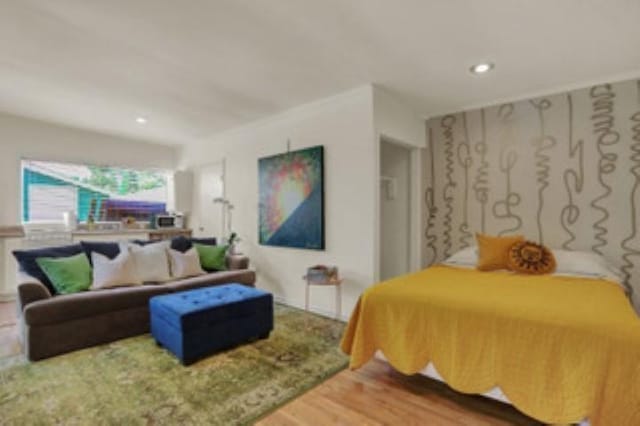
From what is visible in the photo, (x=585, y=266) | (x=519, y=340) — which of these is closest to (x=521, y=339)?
(x=519, y=340)

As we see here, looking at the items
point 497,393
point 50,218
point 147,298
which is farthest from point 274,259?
point 50,218

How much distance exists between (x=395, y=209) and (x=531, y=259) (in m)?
1.81

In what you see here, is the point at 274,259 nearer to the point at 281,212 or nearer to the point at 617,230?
the point at 281,212

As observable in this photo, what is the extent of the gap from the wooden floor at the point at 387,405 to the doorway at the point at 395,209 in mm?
2210

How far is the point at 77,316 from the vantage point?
2678 mm

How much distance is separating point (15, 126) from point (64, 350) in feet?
11.5

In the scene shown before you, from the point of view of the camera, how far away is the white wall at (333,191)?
330cm

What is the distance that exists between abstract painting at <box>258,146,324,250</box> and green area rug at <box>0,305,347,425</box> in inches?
51.5

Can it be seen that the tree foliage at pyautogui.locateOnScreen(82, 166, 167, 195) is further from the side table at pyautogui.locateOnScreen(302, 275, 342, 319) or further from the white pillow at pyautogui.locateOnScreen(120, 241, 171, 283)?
the side table at pyautogui.locateOnScreen(302, 275, 342, 319)

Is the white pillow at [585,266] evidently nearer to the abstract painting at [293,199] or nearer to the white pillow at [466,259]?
the white pillow at [466,259]

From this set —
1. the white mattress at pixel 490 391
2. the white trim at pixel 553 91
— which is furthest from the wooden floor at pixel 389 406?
the white trim at pixel 553 91

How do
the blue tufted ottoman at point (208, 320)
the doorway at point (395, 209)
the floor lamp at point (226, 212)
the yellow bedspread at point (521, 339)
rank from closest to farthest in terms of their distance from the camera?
the yellow bedspread at point (521, 339)
the blue tufted ottoman at point (208, 320)
the doorway at point (395, 209)
the floor lamp at point (226, 212)

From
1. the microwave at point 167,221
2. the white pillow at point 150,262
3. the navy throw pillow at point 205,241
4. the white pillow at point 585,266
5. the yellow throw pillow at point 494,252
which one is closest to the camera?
the white pillow at point 585,266

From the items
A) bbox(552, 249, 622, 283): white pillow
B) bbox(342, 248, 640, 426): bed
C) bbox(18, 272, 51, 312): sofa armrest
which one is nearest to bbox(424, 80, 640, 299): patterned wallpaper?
bbox(552, 249, 622, 283): white pillow
